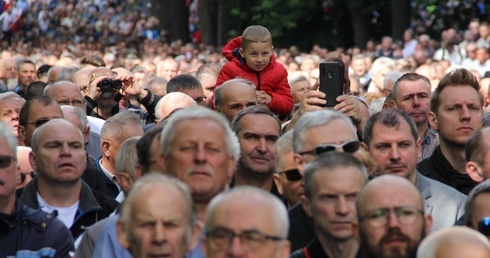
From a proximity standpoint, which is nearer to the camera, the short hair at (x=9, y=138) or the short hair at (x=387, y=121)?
the short hair at (x=9, y=138)

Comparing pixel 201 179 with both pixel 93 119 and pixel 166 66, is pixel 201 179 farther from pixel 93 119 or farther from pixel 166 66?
pixel 166 66

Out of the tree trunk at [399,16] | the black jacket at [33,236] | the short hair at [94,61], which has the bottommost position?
the tree trunk at [399,16]

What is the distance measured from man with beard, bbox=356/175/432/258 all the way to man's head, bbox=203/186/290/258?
58 centimetres

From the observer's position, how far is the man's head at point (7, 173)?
855 cm

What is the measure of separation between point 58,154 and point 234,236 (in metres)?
3.31

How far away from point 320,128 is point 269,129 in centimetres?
124

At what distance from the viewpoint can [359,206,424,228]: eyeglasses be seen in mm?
7414

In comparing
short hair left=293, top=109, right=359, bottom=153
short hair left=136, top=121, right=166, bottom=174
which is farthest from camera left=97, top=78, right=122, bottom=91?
short hair left=136, top=121, right=166, bottom=174

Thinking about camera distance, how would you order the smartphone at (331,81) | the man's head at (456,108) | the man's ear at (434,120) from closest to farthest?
the smartphone at (331,81) < the man's head at (456,108) < the man's ear at (434,120)

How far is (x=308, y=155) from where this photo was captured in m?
8.93

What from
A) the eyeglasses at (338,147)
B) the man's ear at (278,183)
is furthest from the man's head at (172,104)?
the eyeglasses at (338,147)

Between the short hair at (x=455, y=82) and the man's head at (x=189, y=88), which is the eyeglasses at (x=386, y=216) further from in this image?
the man's head at (x=189, y=88)

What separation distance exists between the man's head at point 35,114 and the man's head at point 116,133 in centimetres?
43

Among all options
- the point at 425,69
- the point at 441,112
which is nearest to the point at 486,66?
the point at 425,69
